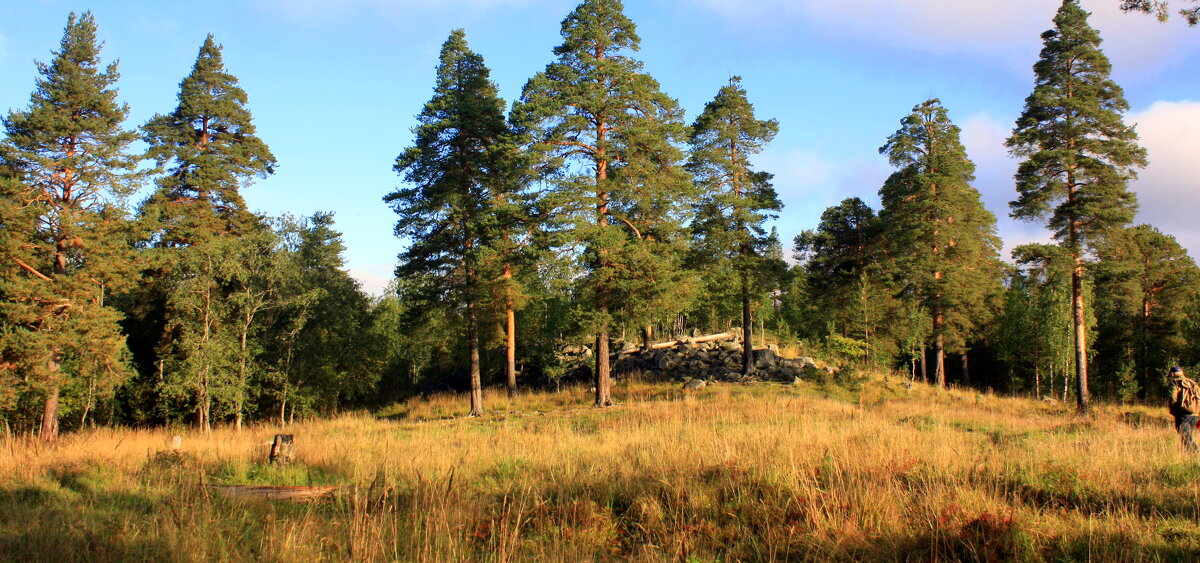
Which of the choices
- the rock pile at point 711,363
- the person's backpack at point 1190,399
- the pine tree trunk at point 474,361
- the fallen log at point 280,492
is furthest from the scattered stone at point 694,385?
the fallen log at point 280,492

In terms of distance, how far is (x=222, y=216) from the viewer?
2983 cm

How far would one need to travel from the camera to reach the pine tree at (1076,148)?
76.2ft

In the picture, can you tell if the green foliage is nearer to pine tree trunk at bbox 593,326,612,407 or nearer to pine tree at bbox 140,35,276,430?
pine tree trunk at bbox 593,326,612,407

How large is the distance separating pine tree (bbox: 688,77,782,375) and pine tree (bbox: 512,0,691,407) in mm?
5581

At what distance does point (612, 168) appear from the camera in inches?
854

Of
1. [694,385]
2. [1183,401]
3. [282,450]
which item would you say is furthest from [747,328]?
[282,450]

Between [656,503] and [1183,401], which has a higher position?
[1183,401]

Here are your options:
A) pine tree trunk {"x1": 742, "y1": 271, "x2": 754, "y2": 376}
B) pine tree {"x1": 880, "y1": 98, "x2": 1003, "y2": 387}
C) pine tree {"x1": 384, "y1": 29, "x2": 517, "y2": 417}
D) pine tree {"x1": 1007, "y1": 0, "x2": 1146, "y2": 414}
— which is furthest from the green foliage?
pine tree {"x1": 384, "y1": 29, "x2": 517, "y2": 417}

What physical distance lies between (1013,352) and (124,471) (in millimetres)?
46497

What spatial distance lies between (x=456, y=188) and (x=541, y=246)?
5992 mm

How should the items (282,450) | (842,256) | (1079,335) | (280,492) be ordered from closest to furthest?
(280,492), (282,450), (1079,335), (842,256)

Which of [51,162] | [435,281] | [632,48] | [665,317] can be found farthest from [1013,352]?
[51,162]

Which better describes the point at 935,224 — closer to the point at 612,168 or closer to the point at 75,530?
the point at 612,168

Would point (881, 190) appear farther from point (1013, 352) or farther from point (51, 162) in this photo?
point (51, 162)
